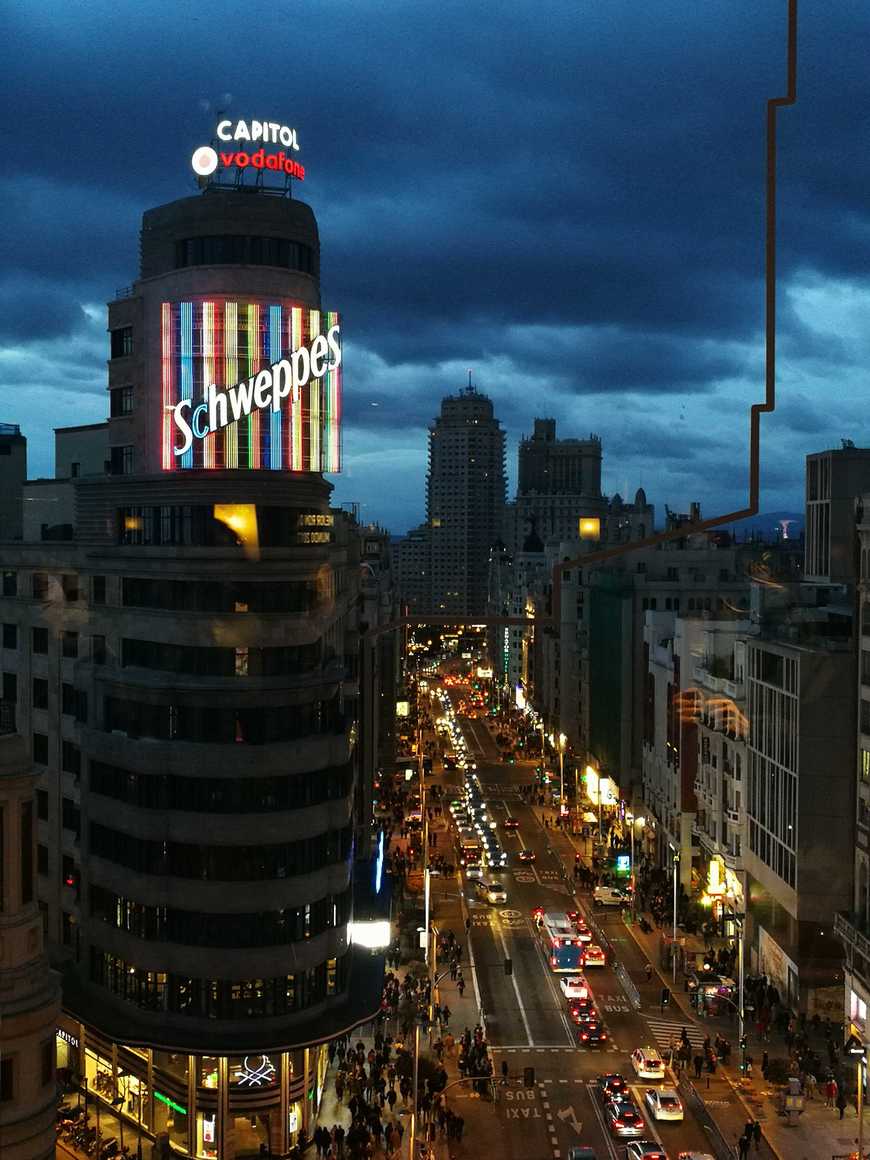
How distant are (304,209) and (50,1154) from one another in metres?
33.2

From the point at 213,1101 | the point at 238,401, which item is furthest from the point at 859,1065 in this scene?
the point at 238,401

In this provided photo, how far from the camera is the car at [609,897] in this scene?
234 ft

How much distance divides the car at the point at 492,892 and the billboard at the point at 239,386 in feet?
116

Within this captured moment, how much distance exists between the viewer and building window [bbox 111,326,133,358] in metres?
50.0

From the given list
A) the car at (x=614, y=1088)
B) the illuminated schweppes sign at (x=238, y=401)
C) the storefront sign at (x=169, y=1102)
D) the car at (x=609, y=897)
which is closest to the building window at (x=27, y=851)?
the storefront sign at (x=169, y=1102)

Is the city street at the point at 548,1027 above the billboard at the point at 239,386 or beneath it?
beneath

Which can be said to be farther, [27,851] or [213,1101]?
[213,1101]

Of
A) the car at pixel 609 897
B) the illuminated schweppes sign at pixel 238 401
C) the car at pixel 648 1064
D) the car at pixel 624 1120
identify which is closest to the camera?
the car at pixel 624 1120

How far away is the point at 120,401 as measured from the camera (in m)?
50.0

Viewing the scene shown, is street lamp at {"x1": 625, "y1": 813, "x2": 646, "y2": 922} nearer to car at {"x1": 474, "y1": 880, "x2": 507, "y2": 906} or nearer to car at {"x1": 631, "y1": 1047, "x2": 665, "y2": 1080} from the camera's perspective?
car at {"x1": 474, "y1": 880, "x2": 507, "y2": 906}

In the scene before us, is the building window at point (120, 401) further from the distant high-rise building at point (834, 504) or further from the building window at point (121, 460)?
the distant high-rise building at point (834, 504)

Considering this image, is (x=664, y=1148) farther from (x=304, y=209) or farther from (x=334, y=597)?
(x=304, y=209)

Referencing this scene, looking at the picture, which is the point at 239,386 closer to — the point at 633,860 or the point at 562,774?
the point at 633,860

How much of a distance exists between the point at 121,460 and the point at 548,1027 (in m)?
28.2
